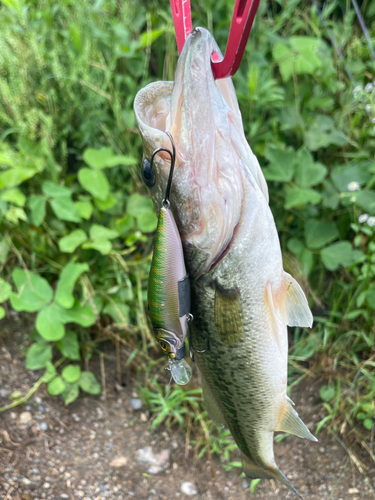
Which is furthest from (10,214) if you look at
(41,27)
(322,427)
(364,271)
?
(322,427)

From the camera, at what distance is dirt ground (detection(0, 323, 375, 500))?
81.0 inches

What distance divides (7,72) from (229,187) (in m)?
1.84

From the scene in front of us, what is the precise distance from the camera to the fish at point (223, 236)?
3.01ft

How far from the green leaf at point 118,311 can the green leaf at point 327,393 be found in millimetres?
1234

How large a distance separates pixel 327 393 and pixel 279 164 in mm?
1372

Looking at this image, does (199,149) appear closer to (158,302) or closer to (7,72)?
(158,302)

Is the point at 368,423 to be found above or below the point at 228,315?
below

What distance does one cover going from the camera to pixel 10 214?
6.48 ft

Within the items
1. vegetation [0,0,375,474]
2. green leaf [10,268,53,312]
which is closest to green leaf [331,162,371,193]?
vegetation [0,0,375,474]

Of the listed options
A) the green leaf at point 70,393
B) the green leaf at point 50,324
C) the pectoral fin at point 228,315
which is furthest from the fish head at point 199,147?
the green leaf at point 70,393

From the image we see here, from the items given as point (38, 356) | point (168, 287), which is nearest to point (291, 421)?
point (168, 287)

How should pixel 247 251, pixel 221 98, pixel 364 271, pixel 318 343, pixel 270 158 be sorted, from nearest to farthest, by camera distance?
pixel 221 98 → pixel 247 251 → pixel 364 271 → pixel 270 158 → pixel 318 343

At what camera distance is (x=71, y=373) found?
226 cm

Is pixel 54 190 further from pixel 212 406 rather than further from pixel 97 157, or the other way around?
pixel 212 406
